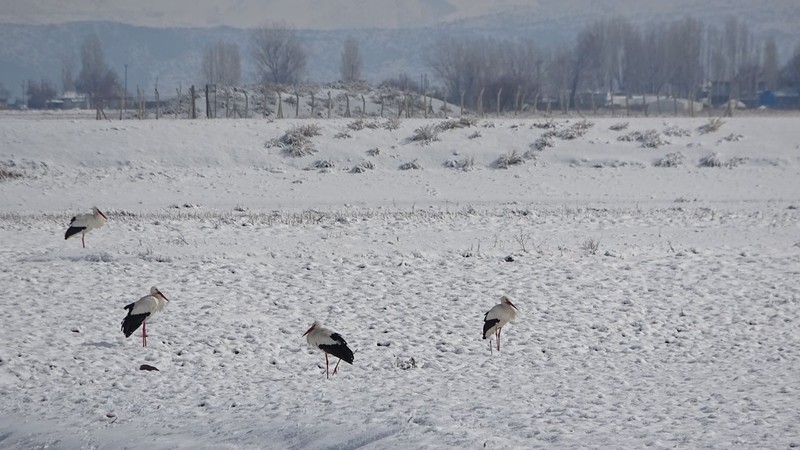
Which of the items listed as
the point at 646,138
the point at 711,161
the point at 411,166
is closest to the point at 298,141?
the point at 411,166

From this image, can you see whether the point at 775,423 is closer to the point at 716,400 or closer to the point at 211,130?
the point at 716,400

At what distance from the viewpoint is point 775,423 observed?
9.11 m

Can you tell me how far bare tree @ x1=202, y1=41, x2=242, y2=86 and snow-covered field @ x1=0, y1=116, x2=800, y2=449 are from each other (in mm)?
130541

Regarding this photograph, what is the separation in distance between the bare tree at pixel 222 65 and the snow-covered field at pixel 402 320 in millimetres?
130541

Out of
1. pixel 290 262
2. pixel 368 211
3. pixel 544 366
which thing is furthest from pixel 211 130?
pixel 544 366

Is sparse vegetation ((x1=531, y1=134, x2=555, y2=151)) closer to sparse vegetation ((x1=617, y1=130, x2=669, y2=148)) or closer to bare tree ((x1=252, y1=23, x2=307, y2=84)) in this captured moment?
sparse vegetation ((x1=617, y1=130, x2=669, y2=148))

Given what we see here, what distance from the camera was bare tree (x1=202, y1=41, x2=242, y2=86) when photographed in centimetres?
15850

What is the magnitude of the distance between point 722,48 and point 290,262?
546 ft

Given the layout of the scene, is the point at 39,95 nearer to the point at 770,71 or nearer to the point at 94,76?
the point at 94,76

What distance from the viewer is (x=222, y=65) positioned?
158375 millimetres

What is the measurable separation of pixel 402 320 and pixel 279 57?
417ft

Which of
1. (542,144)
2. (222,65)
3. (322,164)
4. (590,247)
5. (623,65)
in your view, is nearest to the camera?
(590,247)

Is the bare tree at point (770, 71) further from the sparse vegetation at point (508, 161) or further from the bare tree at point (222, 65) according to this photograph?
the sparse vegetation at point (508, 161)

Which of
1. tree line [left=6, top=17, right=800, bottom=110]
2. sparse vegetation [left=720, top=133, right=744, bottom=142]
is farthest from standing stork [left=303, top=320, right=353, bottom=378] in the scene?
tree line [left=6, top=17, right=800, bottom=110]
